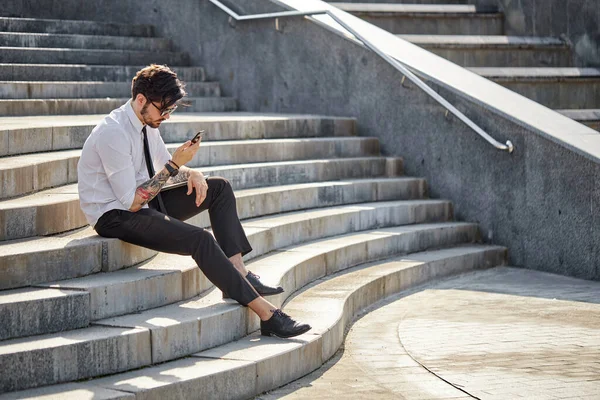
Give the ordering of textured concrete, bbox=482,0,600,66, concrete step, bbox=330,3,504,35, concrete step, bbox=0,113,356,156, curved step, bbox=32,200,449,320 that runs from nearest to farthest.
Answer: curved step, bbox=32,200,449,320, concrete step, bbox=0,113,356,156, textured concrete, bbox=482,0,600,66, concrete step, bbox=330,3,504,35

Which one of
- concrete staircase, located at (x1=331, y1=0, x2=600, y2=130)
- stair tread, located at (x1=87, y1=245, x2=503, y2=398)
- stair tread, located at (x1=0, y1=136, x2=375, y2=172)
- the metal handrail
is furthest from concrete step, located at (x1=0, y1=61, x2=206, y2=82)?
stair tread, located at (x1=87, y1=245, x2=503, y2=398)

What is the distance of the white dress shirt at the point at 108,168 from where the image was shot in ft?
18.3

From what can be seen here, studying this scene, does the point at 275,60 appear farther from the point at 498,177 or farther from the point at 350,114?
the point at 498,177

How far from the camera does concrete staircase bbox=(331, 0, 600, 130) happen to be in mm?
11906

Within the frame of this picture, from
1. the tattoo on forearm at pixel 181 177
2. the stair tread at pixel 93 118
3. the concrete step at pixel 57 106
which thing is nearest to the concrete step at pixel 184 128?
the stair tread at pixel 93 118

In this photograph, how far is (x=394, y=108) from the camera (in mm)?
10188

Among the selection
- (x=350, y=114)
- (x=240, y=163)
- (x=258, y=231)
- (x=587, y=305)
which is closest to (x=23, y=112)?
(x=240, y=163)

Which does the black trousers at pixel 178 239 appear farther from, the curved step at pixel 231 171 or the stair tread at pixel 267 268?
the curved step at pixel 231 171

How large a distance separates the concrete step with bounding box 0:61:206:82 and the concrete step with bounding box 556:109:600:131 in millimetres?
4386

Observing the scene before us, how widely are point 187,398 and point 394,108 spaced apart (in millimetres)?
5924

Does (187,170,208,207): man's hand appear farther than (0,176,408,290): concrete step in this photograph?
Yes

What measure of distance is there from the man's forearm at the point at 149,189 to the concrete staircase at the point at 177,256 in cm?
26

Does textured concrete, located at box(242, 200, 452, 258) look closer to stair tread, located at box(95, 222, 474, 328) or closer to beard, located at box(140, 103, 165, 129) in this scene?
stair tread, located at box(95, 222, 474, 328)

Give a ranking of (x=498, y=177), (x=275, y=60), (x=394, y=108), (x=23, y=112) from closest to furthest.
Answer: (x=23, y=112)
(x=498, y=177)
(x=394, y=108)
(x=275, y=60)
